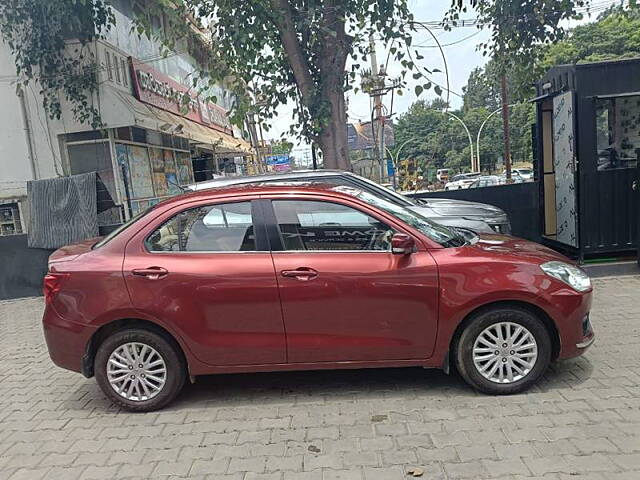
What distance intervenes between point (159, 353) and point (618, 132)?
22.8 ft

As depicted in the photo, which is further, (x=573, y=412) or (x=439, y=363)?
(x=439, y=363)

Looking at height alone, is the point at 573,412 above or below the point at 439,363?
below

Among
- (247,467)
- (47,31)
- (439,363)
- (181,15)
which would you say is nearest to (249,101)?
(181,15)

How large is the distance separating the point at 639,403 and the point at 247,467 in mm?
2722

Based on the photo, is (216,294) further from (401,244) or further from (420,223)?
(420,223)

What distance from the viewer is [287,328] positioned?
3.86 m

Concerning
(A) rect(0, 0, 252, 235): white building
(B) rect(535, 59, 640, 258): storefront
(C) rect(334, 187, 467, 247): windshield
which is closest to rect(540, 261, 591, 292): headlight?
(C) rect(334, 187, 467, 247): windshield

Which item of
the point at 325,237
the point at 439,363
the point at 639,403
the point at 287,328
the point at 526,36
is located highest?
the point at 526,36

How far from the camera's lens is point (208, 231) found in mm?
4059

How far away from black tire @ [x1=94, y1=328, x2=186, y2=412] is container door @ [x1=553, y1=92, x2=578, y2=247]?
6.09 metres

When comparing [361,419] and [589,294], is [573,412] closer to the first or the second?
[589,294]

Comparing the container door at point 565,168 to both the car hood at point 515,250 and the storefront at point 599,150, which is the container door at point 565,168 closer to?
the storefront at point 599,150

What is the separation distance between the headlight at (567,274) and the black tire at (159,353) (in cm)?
285

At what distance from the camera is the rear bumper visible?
395 cm
